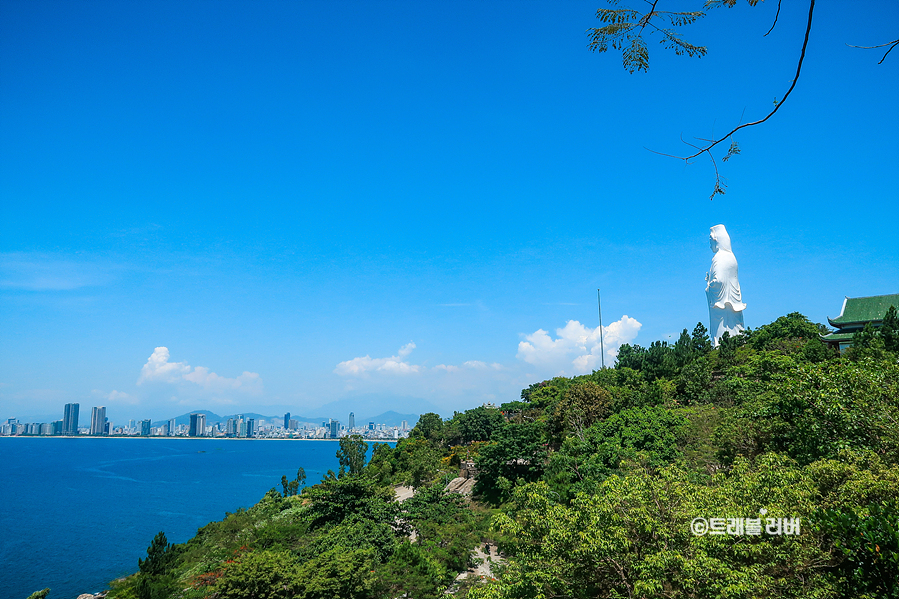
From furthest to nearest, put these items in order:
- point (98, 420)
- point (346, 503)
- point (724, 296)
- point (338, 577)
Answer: point (98, 420)
point (724, 296)
point (346, 503)
point (338, 577)

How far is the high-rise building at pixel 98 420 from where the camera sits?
190500 mm

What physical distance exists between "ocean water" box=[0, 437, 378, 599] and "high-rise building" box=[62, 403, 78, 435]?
93.3 meters

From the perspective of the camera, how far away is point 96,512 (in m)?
46.8

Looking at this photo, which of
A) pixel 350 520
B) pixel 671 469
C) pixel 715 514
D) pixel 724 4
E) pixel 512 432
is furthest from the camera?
pixel 512 432

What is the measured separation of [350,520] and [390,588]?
4.13 metres

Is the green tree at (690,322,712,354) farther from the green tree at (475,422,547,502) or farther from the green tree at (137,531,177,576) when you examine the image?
the green tree at (137,531,177,576)

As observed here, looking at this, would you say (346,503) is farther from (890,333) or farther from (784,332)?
(784,332)

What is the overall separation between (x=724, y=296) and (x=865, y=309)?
7.93m

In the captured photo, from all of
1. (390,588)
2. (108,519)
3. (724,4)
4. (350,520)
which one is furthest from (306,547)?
(108,519)

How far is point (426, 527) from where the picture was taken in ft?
52.7

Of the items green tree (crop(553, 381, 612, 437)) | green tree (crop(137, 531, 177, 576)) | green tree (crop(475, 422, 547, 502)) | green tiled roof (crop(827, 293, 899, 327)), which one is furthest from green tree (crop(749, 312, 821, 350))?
green tree (crop(137, 531, 177, 576))

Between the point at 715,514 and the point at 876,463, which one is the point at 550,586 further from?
the point at 876,463

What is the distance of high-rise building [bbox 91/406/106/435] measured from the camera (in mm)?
190500

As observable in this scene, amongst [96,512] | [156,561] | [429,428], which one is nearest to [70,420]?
[96,512]
